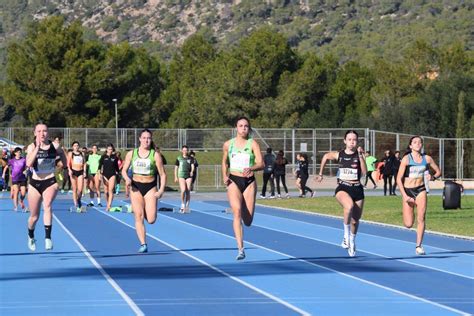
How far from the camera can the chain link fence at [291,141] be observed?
191 ft

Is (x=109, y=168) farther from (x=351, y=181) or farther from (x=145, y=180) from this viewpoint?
(x=351, y=181)

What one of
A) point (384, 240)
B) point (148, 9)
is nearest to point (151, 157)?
point (384, 240)

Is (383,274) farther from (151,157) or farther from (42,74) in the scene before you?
(42,74)

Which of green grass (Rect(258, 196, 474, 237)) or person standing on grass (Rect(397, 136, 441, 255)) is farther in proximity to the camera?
green grass (Rect(258, 196, 474, 237))

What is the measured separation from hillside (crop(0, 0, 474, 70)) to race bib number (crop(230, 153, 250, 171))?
109m

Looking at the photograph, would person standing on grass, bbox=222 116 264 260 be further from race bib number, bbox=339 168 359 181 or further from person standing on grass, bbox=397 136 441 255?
person standing on grass, bbox=397 136 441 255

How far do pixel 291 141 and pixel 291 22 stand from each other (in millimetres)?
110311

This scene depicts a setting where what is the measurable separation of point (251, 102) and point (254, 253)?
228ft

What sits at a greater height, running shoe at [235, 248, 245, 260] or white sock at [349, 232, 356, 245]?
white sock at [349, 232, 356, 245]

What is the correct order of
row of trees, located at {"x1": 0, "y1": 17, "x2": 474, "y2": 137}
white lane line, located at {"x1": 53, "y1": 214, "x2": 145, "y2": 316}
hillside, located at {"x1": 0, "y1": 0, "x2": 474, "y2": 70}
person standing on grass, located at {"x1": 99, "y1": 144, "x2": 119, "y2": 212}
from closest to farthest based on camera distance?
1. white lane line, located at {"x1": 53, "y1": 214, "x2": 145, "y2": 316}
2. person standing on grass, located at {"x1": 99, "y1": 144, "x2": 119, "y2": 212}
3. row of trees, located at {"x1": 0, "y1": 17, "x2": 474, "y2": 137}
4. hillside, located at {"x1": 0, "y1": 0, "x2": 474, "y2": 70}

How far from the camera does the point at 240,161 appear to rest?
16750 mm

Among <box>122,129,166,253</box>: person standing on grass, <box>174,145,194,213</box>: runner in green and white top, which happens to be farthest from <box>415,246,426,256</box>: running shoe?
<box>174,145,194,213</box>: runner in green and white top

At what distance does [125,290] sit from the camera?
44.3ft

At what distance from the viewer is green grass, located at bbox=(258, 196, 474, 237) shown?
1021 inches
